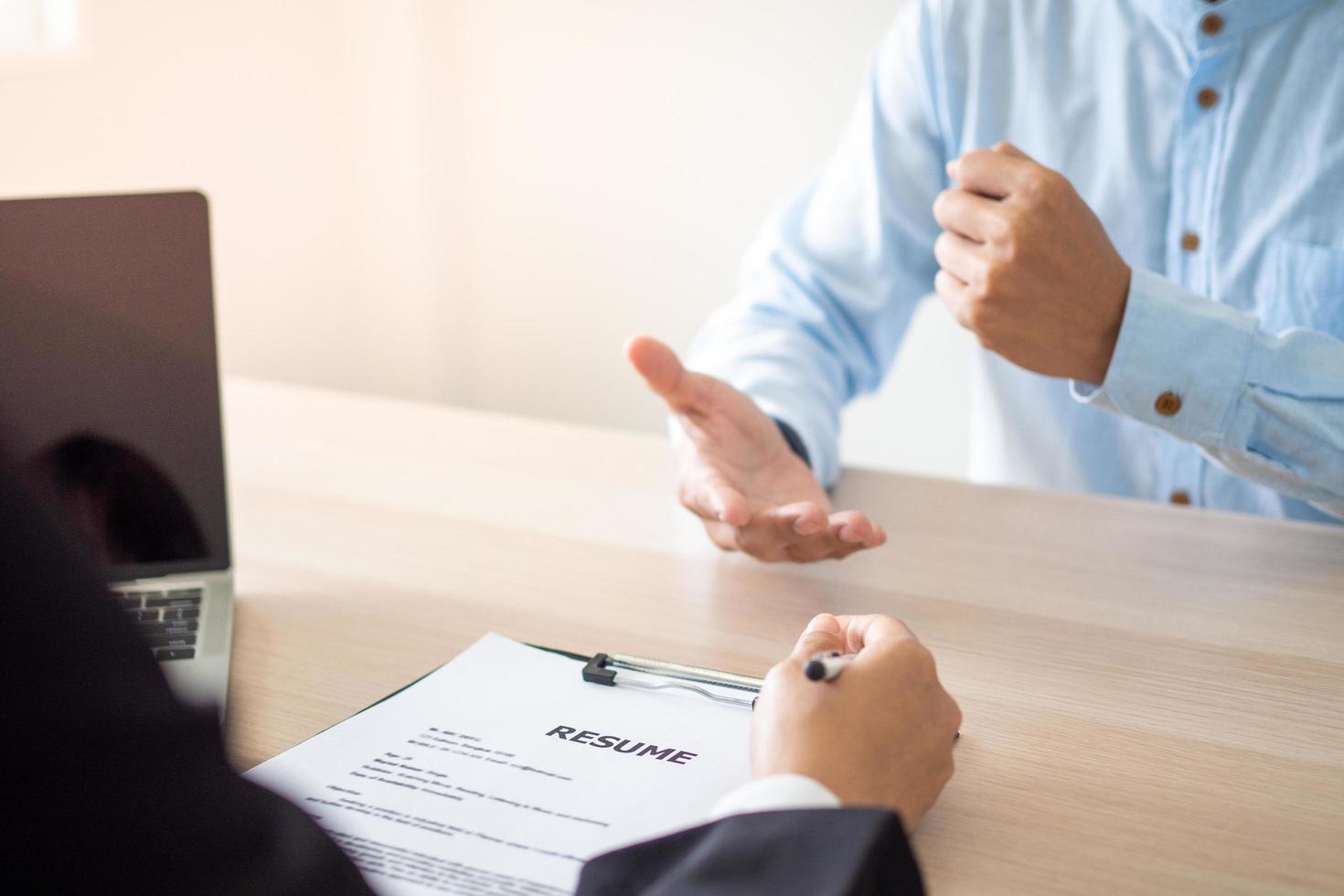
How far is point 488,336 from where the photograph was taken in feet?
8.51

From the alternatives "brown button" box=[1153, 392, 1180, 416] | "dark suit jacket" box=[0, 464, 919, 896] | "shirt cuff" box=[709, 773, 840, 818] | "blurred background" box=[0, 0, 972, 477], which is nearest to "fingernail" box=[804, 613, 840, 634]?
"shirt cuff" box=[709, 773, 840, 818]

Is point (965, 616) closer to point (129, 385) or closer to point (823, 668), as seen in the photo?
point (823, 668)

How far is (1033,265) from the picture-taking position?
84 cm

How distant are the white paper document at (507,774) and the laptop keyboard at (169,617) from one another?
0.56 ft

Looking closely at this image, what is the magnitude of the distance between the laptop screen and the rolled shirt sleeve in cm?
68

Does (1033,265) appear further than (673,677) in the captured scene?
Yes

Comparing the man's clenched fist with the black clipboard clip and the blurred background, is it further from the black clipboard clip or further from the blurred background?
the blurred background

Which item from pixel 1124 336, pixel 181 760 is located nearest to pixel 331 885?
pixel 181 760

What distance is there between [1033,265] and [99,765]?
0.73 m

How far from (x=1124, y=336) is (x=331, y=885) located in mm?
706

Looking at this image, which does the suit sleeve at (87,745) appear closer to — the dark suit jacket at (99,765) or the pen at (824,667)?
the dark suit jacket at (99,765)

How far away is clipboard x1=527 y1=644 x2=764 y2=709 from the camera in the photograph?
59cm

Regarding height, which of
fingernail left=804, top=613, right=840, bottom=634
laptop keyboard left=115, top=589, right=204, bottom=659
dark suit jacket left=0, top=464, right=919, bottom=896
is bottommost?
laptop keyboard left=115, top=589, right=204, bottom=659

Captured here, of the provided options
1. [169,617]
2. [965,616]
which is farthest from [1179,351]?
[169,617]
